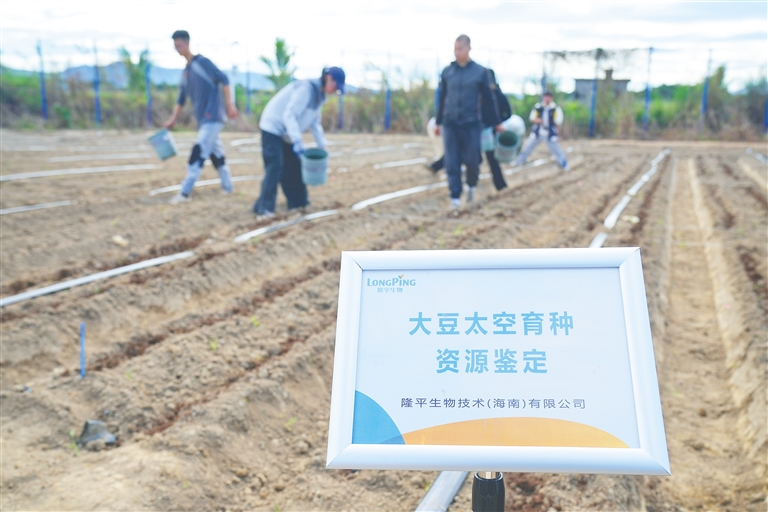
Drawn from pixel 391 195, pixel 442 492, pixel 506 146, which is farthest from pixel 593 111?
pixel 442 492

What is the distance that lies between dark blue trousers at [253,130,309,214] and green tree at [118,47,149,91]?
1496 centimetres

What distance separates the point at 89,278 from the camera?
477 cm

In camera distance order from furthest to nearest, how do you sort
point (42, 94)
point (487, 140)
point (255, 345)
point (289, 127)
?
point (42, 94) → point (487, 140) → point (289, 127) → point (255, 345)

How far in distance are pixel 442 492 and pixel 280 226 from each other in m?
4.12

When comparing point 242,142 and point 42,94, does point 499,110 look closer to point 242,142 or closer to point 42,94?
point 242,142

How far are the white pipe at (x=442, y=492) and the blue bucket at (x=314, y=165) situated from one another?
4.18 metres

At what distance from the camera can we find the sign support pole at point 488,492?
5.85 feet

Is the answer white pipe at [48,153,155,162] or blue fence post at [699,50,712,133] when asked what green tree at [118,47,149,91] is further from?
blue fence post at [699,50,712,133]

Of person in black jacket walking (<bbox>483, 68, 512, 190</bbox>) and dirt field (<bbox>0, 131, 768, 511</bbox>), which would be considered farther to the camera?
person in black jacket walking (<bbox>483, 68, 512, 190</bbox>)

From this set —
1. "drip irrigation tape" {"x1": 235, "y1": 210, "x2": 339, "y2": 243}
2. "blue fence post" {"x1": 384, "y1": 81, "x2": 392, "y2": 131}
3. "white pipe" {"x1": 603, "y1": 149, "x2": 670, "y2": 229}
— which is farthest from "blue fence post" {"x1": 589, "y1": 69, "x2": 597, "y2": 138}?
"drip irrigation tape" {"x1": 235, "y1": 210, "x2": 339, "y2": 243}

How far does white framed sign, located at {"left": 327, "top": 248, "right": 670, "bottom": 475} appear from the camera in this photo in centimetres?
160

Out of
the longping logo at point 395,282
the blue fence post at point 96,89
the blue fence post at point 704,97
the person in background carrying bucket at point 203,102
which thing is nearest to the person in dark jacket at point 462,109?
the person in background carrying bucket at point 203,102

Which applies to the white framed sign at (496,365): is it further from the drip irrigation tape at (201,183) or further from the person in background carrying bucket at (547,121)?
the person in background carrying bucket at (547,121)

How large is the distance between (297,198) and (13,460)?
467 cm
